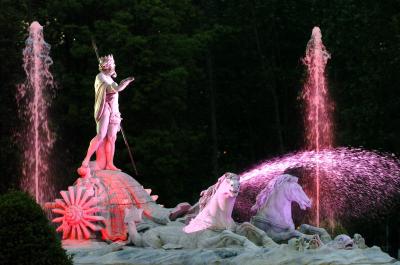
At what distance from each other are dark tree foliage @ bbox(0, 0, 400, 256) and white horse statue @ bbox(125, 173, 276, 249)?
1387cm

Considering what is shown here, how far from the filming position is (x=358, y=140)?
3225cm

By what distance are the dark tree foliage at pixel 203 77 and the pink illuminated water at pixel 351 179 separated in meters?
1.67

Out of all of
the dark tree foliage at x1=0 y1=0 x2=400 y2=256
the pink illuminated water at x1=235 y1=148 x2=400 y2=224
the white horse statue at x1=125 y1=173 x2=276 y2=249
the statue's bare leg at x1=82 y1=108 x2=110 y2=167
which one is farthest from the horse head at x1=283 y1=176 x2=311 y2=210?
the dark tree foliage at x1=0 y1=0 x2=400 y2=256

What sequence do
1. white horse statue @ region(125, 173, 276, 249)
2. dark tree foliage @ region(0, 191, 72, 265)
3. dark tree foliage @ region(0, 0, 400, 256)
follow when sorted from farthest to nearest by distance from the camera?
dark tree foliage @ region(0, 0, 400, 256) < white horse statue @ region(125, 173, 276, 249) < dark tree foliage @ region(0, 191, 72, 265)

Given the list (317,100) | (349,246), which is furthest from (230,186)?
(317,100)

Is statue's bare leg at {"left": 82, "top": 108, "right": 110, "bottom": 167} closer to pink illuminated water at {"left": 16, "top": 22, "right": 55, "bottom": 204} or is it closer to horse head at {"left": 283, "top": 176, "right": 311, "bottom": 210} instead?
horse head at {"left": 283, "top": 176, "right": 311, "bottom": 210}

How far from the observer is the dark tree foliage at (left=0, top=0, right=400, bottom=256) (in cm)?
3269

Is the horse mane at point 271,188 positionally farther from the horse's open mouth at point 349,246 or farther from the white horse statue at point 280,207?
the horse's open mouth at point 349,246

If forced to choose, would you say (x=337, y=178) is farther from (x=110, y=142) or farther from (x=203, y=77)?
(x=203, y=77)

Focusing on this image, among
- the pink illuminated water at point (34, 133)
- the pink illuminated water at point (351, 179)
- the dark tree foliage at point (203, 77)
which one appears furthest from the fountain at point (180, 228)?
the dark tree foliage at point (203, 77)

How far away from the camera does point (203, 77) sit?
39.4 meters

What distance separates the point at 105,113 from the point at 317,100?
12338mm

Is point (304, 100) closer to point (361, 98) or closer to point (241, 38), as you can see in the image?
point (241, 38)

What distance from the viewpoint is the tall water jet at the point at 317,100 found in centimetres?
3166
